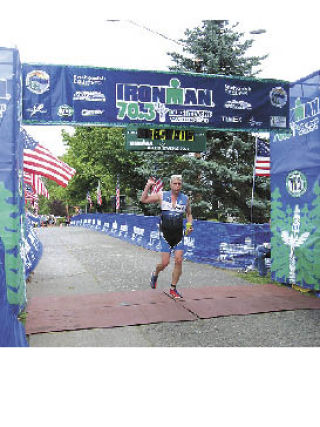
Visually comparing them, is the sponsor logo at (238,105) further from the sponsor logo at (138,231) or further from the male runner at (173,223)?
the sponsor logo at (138,231)

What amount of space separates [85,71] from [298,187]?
455 cm

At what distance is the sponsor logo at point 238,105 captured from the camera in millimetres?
7852

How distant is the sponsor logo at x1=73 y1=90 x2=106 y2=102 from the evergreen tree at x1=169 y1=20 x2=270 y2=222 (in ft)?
32.3

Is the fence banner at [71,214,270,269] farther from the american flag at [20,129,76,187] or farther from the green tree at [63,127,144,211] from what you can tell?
the green tree at [63,127,144,211]

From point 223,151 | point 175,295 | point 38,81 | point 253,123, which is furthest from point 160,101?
point 223,151

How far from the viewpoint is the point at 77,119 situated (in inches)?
282

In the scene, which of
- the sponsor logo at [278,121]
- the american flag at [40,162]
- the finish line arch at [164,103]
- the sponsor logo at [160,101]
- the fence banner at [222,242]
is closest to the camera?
the finish line arch at [164,103]

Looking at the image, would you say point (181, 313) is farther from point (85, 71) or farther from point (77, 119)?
point (85, 71)

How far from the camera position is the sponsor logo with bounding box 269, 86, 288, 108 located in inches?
306

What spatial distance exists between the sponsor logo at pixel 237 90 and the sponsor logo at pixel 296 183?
1.99m

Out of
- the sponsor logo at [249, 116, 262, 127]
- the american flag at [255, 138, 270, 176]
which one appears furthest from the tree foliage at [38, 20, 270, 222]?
the sponsor logo at [249, 116, 262, 127]

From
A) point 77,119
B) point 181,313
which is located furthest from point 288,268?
point 77,119

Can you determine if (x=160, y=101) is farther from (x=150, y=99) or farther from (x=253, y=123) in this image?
(x=253, y=123)

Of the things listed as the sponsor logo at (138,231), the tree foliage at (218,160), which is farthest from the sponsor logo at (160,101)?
the sponsor logo at (138,231)
